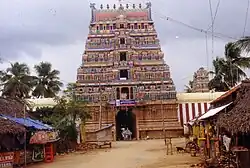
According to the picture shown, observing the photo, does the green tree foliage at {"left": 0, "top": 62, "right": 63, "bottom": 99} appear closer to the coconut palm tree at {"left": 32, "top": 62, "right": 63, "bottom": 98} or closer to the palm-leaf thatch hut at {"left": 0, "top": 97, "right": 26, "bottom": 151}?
the coconut palm tree at {"left": 32, "top": 62, "right": 63, "bottom": 98}

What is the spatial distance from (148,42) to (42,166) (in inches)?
1205

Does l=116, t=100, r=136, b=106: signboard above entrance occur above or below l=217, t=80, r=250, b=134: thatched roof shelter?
above

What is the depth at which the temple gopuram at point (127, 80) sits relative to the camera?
1743 inches

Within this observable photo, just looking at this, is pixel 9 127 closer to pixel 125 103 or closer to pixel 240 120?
pixel 240 120

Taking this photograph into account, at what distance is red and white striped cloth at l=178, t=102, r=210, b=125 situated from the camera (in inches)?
1834

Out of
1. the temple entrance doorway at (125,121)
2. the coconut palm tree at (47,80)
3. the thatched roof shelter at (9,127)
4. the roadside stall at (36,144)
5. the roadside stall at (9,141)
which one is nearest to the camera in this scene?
the thatched roof shelter at (9,127)

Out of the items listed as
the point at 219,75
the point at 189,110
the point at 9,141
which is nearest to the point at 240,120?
the point at 9,141

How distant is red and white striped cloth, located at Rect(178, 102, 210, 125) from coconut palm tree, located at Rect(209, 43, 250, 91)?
6.63 m

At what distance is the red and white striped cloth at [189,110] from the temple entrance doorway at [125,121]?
569cm

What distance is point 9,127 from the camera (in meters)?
17.2

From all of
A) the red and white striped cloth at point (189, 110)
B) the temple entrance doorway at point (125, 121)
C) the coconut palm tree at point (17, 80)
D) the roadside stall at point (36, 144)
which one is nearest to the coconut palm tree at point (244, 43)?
the roadside stall at point (36, 144)

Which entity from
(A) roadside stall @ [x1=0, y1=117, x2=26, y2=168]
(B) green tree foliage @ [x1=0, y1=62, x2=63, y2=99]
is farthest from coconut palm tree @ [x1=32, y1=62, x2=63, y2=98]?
(A) roadside stall @ [x1=0, y1=117, x2=26, y2=168]

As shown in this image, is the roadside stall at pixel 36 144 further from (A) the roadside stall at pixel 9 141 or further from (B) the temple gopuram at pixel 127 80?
(B) the temple gopuram at pixel 127 80

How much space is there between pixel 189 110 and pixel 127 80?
845 cm
